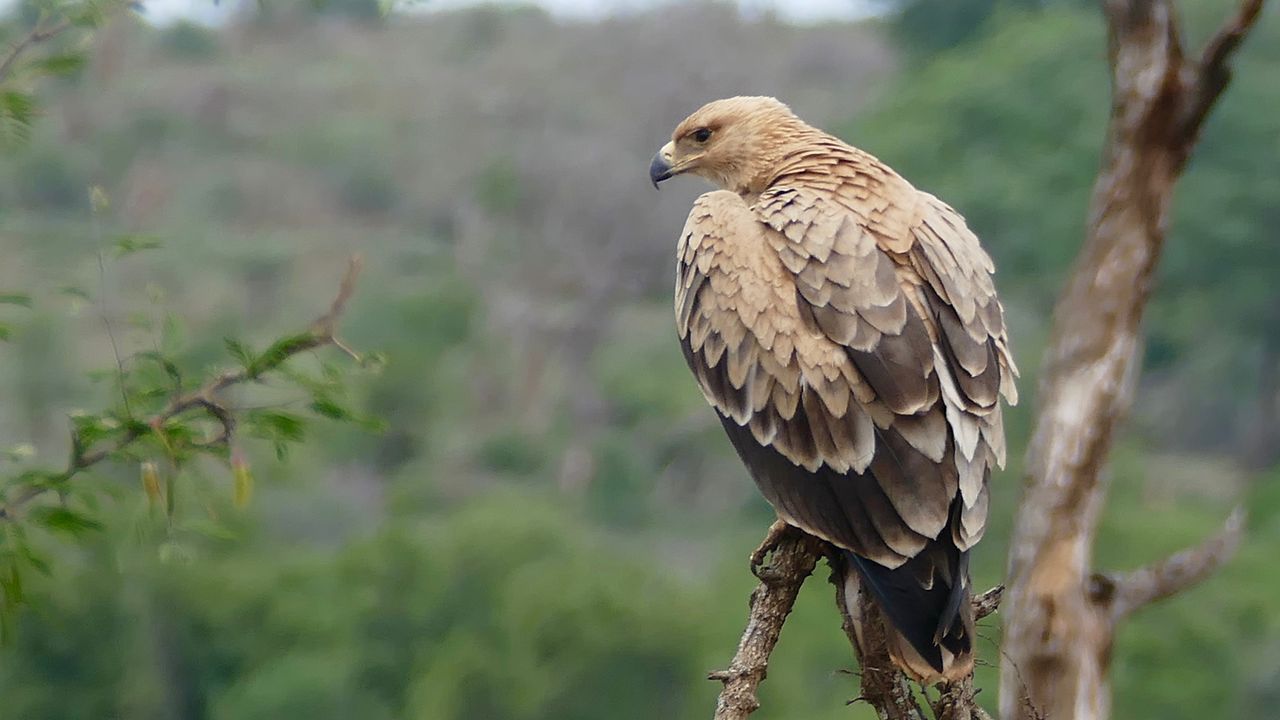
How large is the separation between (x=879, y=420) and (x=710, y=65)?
42.0 meters

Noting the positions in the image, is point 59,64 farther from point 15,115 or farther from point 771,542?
point 771,542

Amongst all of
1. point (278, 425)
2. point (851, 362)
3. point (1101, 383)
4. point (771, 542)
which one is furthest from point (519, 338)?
point (851, 362)

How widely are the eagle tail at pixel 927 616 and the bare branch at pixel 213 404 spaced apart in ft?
5.86

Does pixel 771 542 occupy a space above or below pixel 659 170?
below

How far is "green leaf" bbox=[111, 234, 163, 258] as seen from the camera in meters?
5.11

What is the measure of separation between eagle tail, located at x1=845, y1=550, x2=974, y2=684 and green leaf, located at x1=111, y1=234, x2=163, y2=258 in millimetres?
2399

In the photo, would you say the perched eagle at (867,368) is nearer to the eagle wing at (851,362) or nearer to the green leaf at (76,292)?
the eagle wing at (851,362)

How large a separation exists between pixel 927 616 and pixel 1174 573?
4157 millimetres

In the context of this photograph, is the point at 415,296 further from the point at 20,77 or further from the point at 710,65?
the point at 20,77

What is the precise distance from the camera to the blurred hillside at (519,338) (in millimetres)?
22391

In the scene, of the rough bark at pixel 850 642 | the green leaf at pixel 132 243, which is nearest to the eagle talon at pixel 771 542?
the rough bark at pixel 850 642

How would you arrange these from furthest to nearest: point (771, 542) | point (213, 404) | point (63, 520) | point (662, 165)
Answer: point (662, 165)
point (63, 520)
point (213, 404)
point (771, 542)

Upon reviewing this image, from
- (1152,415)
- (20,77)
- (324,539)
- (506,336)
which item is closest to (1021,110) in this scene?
(1152,415)

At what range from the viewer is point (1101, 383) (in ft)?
27.4
